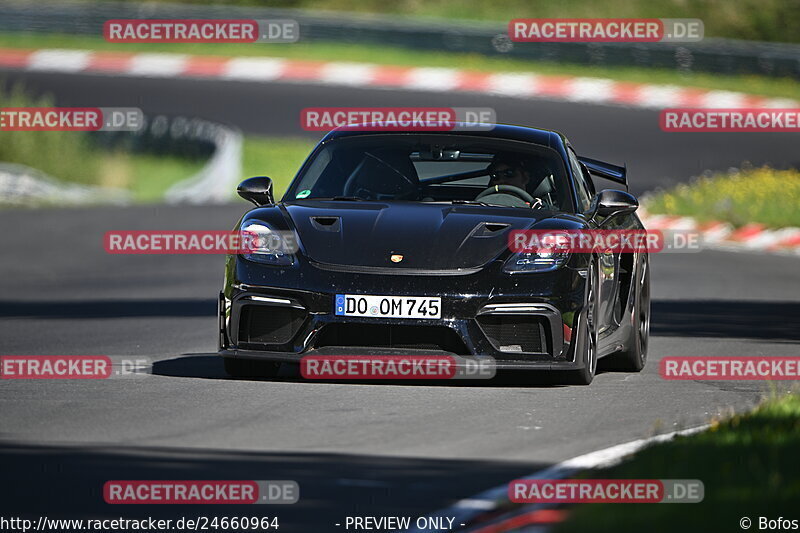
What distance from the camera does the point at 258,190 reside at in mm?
9664

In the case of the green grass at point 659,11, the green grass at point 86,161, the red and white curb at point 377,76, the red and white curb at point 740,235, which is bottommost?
the red and white curb at point 740,235

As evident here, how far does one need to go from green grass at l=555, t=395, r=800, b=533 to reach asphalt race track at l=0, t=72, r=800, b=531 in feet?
1.76

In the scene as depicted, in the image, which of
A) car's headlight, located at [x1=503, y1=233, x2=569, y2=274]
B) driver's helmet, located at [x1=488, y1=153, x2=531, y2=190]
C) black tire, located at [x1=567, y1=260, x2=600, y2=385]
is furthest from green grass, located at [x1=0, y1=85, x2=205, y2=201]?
car's headlight, located at [x1=503, y1=233, x2=569, y2=274]

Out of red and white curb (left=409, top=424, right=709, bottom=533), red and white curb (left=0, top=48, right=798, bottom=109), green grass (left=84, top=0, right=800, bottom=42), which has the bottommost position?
red and white curb (left=409, top=424, right=709, bottom=533)

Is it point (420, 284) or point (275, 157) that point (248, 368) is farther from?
point (275, 157)

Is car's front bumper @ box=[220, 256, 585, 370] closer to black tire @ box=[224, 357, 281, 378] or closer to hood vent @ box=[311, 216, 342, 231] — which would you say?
hood vent @ box=[311, 216, 342, 231]

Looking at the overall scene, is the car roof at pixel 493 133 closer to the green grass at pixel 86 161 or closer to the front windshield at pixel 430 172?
the front windshield at pixel 430 172

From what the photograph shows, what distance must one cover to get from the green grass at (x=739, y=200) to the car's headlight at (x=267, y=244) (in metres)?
13.9

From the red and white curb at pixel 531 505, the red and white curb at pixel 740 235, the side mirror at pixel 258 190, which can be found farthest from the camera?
the red and white curb at pixel 740 235

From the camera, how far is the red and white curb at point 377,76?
119 ft

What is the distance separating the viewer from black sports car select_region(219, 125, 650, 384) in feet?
27.9

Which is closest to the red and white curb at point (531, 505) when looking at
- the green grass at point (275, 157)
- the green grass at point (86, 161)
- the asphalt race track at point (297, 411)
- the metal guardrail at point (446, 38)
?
the asphalt race track at point (297, 411)

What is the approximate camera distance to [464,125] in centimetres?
1027

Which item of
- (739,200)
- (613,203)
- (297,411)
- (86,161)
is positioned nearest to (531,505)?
(297,411)
